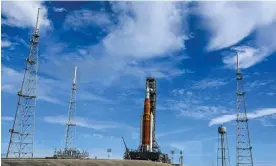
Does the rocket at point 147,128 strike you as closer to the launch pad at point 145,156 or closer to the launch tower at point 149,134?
the launch tower at point 149,134

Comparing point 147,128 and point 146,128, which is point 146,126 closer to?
point 146,128

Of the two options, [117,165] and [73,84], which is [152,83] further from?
[117,165]

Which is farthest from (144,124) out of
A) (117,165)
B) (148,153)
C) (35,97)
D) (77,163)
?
(77,163)

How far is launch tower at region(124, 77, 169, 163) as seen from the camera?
127287mm

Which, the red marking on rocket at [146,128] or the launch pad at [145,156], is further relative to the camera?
the red marking on rocket at [146,128]

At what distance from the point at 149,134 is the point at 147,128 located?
2.47 m

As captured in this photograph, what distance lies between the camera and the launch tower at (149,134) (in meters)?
127

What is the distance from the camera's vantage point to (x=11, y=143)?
251 ft

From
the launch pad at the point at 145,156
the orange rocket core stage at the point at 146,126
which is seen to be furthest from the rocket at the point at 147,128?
the launch pad at the point at 145,156

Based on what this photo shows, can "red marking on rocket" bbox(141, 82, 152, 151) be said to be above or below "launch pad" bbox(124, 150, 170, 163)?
→ above

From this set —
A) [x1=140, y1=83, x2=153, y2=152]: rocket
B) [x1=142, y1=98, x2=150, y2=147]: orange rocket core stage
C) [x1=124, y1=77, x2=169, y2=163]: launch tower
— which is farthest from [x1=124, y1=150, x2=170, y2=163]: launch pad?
[x1=142, y1=98, x2=150, y2=147]: orange rocket core stage

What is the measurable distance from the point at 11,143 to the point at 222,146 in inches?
3034

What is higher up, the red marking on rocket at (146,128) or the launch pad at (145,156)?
the red marking on rocket at (146,128)

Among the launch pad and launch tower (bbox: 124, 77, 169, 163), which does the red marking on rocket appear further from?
the launch pad
